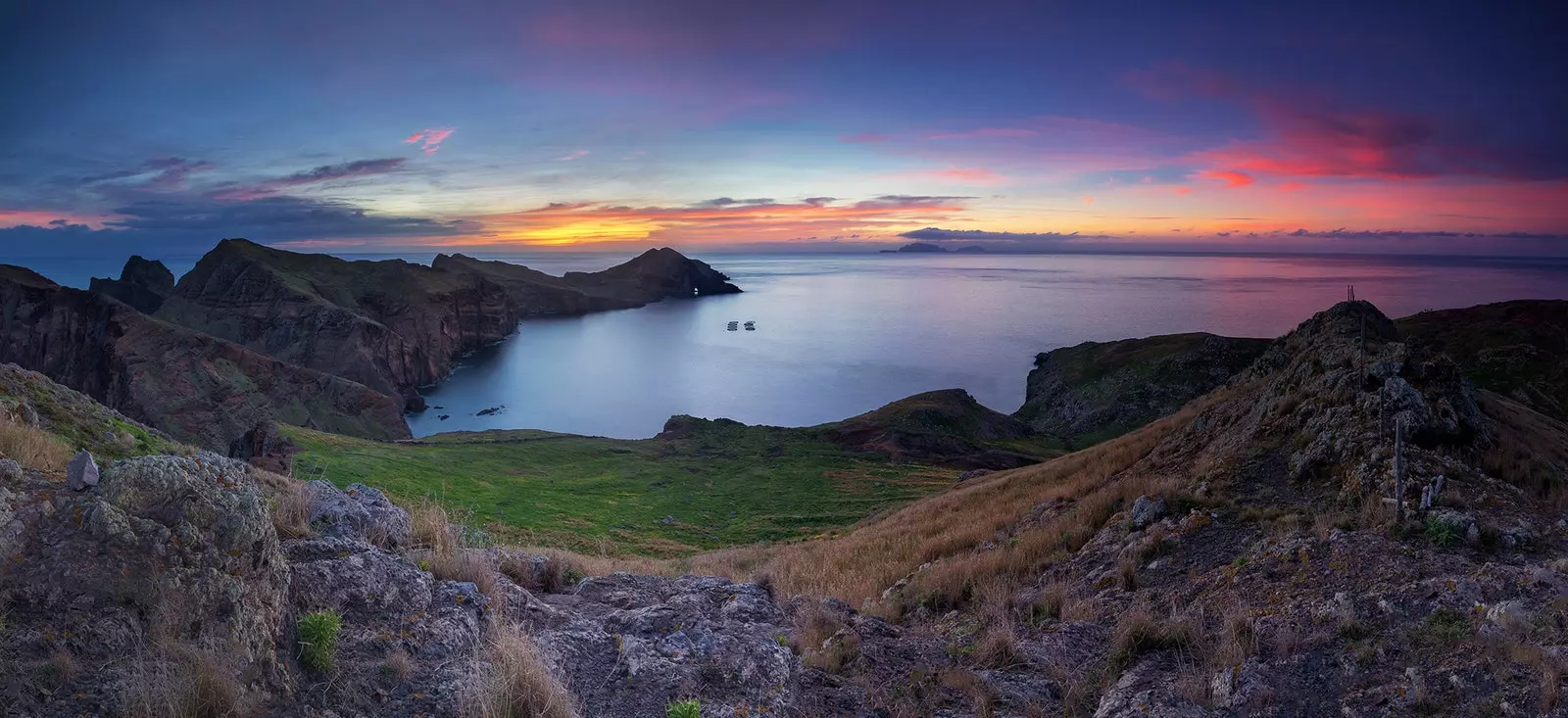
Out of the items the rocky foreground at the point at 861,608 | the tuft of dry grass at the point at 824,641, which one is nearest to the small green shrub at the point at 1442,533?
the rocky foreground at the point at 861,608

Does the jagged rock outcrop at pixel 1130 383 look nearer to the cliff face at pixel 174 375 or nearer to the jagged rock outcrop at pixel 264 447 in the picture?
the jagged rock outcrop at pixel 264 447

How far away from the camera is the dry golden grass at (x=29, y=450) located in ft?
19.6

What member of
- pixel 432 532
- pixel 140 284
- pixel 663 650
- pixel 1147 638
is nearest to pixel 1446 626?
pixel 1147 638

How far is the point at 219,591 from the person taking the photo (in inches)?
179

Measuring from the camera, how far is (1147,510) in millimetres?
10477

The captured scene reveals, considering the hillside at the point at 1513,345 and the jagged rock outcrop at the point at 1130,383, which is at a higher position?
the hillside at the point at 1513,345

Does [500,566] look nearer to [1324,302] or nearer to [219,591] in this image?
[219,591]

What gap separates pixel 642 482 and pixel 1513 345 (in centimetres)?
6804

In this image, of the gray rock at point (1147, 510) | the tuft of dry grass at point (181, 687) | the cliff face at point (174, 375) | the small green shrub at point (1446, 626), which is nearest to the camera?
the tuft of dry grass at point (181, 687)

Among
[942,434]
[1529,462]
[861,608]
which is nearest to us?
[861,608]

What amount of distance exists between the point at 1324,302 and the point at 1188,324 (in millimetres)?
40102

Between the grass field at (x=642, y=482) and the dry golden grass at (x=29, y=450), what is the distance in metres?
15.3

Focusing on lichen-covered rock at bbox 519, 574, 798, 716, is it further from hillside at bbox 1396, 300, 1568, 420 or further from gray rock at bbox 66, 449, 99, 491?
hillside at bbox 1396, 300, 1568, 420

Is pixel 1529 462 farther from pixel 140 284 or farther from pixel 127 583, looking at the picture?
pixel 140 284
